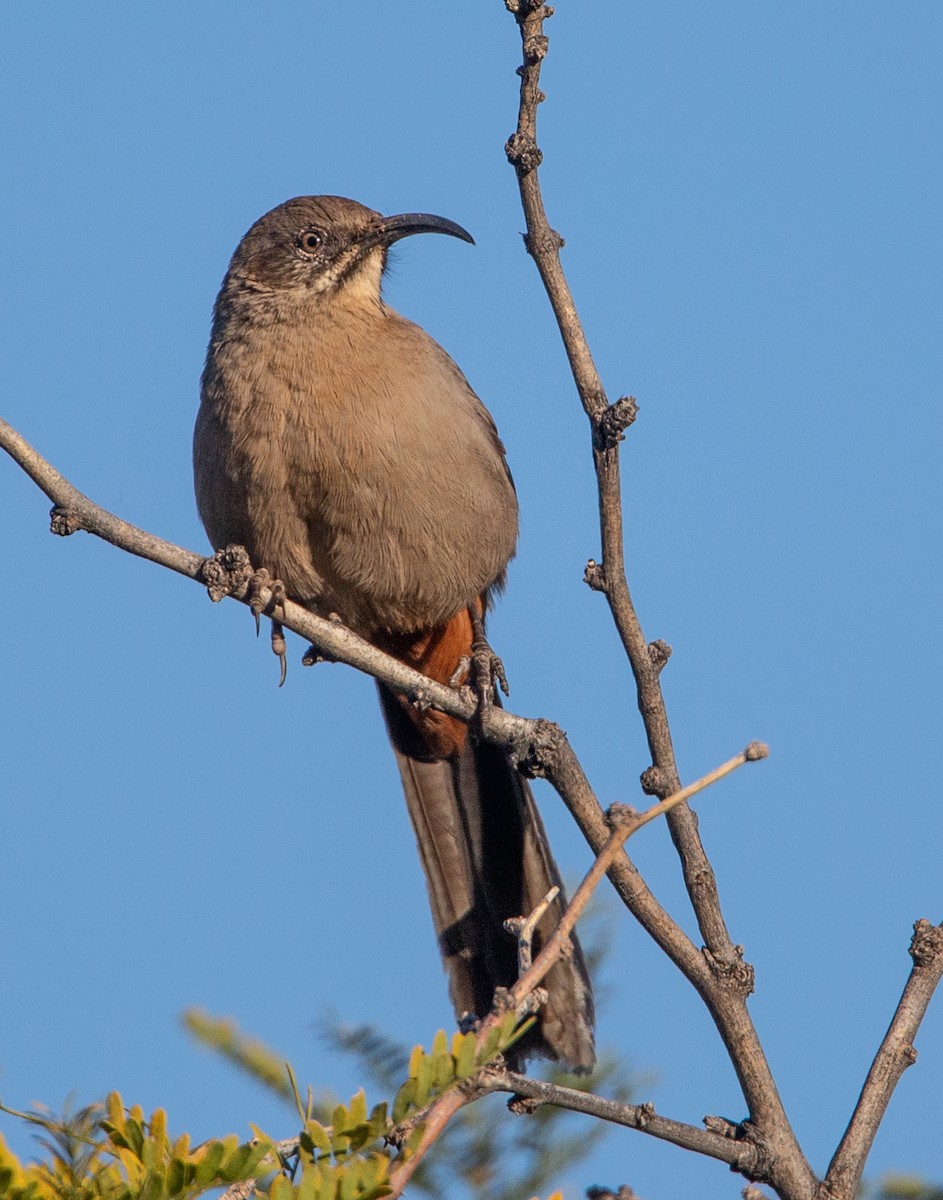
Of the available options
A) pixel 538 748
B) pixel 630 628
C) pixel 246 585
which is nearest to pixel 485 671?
pixel 246 585

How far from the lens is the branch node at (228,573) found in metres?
5.14

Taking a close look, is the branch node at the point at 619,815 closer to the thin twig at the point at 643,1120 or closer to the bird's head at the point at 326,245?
the thin twig at the point at 643,1120

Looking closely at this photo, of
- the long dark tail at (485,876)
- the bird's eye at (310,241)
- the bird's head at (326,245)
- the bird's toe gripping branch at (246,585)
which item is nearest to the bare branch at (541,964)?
the bird's toe gripping branch at (246,585)

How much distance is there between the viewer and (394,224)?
703 cm

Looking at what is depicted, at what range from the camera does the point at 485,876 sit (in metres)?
6.59

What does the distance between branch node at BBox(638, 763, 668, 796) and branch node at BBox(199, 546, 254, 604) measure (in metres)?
1.72

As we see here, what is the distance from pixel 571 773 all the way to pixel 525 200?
1.67 metres

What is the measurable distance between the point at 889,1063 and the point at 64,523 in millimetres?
2700

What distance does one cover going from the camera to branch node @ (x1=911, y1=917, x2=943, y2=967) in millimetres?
3967

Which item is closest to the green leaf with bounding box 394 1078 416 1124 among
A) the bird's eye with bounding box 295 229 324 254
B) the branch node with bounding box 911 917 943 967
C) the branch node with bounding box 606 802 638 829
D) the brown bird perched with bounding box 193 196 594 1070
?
the branch node with bounding box 606 802 638 829

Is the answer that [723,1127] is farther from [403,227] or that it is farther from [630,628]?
[403,227]

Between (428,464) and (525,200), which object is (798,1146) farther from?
(428,464)

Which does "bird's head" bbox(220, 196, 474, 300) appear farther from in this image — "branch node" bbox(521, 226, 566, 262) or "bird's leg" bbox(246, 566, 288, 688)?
"branch node" bbox(521, 226, 566, 262)

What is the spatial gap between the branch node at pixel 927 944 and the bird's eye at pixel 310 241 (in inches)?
170
